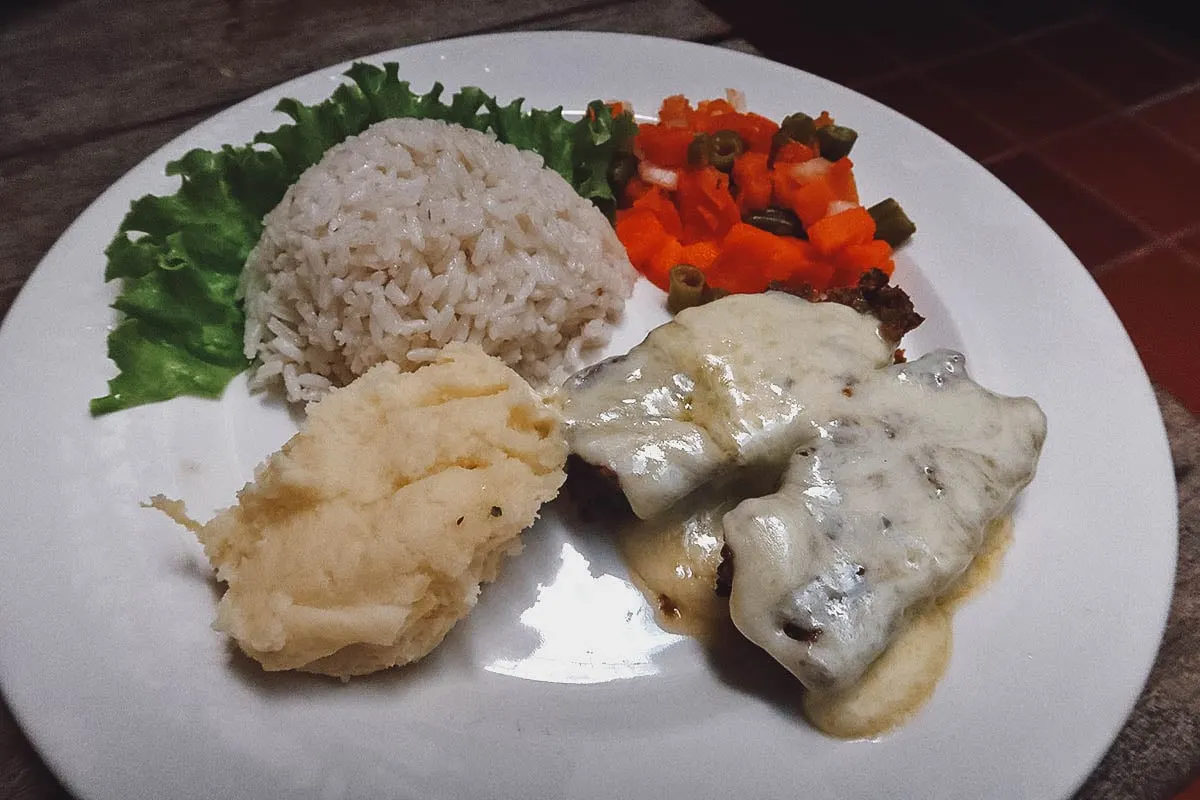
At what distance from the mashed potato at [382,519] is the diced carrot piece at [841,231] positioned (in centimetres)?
129

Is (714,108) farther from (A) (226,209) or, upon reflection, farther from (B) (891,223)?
(A) (226,209)

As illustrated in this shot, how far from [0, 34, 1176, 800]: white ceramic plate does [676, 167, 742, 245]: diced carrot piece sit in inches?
32.3

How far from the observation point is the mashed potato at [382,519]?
1908 millimetres

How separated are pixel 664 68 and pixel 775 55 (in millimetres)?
1540

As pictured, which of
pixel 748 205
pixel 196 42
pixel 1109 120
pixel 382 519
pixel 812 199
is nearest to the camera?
pixel 382 519

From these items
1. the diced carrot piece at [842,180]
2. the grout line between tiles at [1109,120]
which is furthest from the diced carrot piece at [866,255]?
the grout line between tiles at [1109,120]

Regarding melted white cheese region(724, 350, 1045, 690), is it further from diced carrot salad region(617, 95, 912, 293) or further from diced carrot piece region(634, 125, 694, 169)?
diced carrot piece region(634, 125, 694, 169)

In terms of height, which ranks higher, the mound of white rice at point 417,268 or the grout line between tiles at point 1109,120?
the mound of white rice at point 417,268

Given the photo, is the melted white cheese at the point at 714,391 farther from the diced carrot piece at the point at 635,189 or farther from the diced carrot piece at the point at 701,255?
the diced carrot piece at the point at 635,189

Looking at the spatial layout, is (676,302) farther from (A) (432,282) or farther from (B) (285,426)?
(B) (285,426)

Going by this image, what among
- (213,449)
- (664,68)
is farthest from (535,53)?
(213,449)

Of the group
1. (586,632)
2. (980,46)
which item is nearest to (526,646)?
(586,632)

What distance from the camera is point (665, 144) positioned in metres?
3.26

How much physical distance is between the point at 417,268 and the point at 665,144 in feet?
3.59
